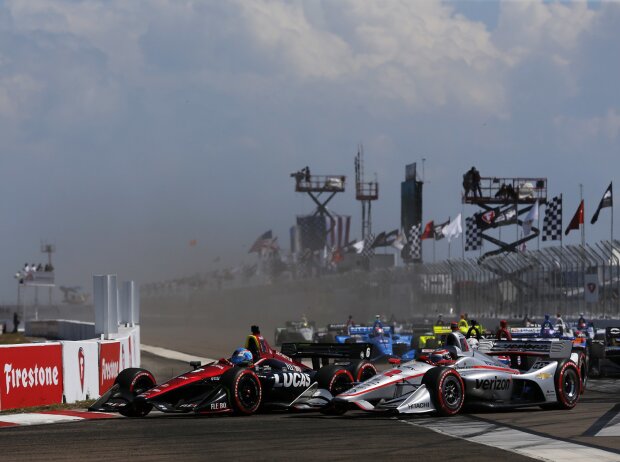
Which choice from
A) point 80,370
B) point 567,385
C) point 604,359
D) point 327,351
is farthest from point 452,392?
point 604,359

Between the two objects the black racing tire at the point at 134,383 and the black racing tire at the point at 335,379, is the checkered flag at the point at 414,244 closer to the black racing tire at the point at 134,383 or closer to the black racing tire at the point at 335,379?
the black racing tire at the point at 335,379

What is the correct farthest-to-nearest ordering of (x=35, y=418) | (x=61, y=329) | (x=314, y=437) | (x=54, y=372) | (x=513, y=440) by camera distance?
(x=61, y=329) < (x=54, y=372) < (x=35, y=418) < (x=314, y=437) < (x=513, y=440)

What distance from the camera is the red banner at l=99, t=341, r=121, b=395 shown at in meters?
20.5

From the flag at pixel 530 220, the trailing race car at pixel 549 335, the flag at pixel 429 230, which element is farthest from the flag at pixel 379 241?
the trailing race car at pixel 549 335

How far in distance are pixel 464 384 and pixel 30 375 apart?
22.3 feet

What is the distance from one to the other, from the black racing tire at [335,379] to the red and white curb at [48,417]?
3.16 meters

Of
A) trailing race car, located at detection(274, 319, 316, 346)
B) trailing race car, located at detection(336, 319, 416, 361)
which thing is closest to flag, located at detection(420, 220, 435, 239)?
trailing race car, located at detection(274, 319, 316, 346)

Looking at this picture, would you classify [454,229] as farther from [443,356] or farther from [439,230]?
[443,356]

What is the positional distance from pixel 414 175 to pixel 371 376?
61703mm

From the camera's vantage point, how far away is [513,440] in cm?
1274

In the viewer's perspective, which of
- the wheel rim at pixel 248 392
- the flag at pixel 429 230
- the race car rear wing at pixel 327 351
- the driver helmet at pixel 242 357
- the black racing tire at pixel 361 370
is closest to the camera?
the wheel rim at pixel 248 392

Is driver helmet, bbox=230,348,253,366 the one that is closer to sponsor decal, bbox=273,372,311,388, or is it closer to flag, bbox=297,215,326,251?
sponsor decal, bbox=273,372,311,388

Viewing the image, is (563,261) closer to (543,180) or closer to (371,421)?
(543,180)

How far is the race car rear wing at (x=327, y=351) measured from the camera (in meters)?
18.6
